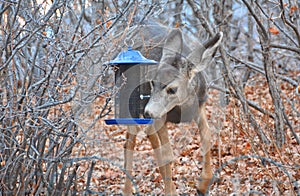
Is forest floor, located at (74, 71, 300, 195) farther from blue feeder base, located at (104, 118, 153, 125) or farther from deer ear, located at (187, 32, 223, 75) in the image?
deer ear, located at (187, 32, 223, 75)

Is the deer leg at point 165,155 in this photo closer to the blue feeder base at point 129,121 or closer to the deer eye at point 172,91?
the deer eye at point 172,91

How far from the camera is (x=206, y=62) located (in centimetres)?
662

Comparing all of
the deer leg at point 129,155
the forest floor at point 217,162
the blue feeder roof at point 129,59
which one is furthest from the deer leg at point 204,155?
the blue feeder roof at point 129,59

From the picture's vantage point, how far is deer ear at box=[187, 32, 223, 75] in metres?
6.55

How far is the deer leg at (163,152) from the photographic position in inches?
278

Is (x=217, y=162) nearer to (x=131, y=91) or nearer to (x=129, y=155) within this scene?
(x=129, y=155)

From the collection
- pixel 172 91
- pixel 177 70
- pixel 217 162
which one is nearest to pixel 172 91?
pixel 172 91

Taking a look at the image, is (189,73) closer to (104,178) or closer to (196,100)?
(196,100)

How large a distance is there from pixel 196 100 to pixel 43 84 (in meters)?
2.57

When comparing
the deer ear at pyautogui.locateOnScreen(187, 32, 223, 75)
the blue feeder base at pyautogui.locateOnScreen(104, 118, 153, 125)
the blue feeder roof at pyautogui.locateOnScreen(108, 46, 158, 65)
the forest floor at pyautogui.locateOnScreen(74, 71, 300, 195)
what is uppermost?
the deer ear at pyautogui.locateOnScreen(187, 32, 223, 75)

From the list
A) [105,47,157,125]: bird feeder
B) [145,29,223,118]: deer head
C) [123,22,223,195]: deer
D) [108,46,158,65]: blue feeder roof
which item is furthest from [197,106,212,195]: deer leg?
[108,46,158,65]: blue feeder roof

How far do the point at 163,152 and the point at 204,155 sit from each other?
561 millimetres

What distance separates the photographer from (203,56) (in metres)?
6.58

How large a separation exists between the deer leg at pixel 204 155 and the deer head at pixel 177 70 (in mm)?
712
